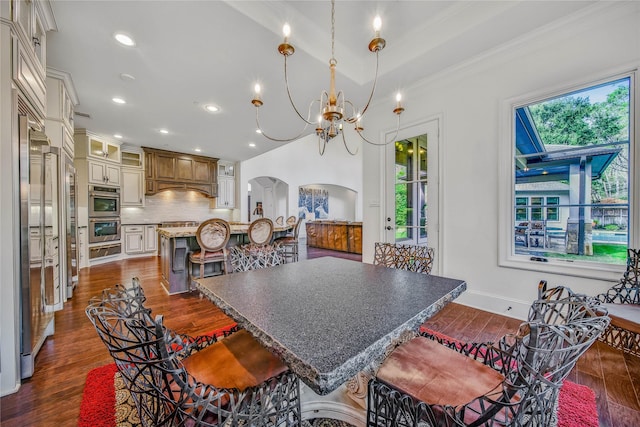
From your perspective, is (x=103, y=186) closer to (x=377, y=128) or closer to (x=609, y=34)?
(x=377, y=128)

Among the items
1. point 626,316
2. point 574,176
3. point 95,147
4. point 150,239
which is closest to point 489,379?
point 626,316

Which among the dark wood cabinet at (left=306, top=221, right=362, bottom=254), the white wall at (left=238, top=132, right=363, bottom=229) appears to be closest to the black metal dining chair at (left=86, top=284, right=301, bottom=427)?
the dark wood cabinet at (left=306, top=221, right=362, bottom=254)

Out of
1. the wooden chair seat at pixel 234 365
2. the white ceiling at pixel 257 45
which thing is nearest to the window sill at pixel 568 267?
the white ceiling at pixel 257 45

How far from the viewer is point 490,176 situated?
260 centimetres

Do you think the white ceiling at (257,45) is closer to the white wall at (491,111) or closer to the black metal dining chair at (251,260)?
the white wall at (491,111)

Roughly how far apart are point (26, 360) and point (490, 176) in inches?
163

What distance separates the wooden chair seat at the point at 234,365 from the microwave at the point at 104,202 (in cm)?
547

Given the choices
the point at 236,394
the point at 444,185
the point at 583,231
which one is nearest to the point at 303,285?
the point at 236,394

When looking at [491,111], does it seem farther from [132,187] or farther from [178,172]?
[132,187]

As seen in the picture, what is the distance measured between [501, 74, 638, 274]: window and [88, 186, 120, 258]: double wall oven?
680cm

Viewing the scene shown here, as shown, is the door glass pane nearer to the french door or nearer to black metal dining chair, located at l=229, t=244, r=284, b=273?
the french door

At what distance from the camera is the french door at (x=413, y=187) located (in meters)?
3.04

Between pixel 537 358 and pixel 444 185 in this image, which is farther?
pixel 444 185

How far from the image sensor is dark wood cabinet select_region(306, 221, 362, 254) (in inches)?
257
